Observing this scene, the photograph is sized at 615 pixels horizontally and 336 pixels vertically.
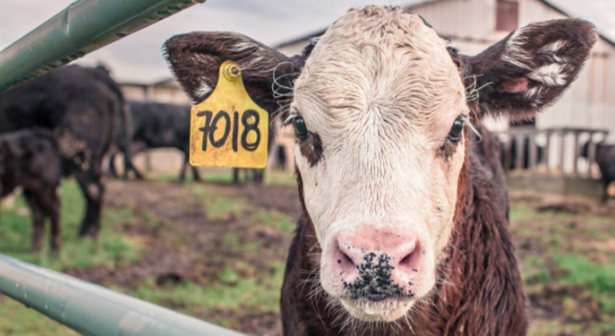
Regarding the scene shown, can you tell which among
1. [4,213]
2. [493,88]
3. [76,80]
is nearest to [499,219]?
[493,88]

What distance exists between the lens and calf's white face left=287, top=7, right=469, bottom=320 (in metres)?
1.29

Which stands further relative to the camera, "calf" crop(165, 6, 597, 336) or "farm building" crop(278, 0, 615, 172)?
"farm building" crop(278, 0, 615, 172)

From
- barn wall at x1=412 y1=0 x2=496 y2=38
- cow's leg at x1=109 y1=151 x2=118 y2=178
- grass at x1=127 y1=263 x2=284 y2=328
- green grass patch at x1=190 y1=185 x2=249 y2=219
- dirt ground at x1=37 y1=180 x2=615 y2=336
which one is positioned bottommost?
grass at x1=127 y1=263 x2=284 y2=328

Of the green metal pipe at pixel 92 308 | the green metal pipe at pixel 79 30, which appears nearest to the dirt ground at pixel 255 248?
the green metal pipe at pixel 92 308

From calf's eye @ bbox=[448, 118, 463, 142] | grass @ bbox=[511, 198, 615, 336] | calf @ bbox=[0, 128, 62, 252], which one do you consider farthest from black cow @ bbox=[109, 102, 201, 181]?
calf's eye @ bbox=[448, 118, 463, 142]

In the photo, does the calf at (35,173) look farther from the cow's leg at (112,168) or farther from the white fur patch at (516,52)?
the cow's leg at (112,168)

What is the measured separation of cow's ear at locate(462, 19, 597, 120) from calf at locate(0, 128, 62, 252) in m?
5.16

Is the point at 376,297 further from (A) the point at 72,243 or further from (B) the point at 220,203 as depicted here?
(B) the point at 220,203

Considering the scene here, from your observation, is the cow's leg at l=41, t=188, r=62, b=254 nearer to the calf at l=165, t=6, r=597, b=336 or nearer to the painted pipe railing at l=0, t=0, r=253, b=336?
the calf at l=165, t=6, r=597, b=336

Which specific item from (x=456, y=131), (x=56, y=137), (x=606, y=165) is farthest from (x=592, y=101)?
(x=456, y=131)

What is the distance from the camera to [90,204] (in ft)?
21.8

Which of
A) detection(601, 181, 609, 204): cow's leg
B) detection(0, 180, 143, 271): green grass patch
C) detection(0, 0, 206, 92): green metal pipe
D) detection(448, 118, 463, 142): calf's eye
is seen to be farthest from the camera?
detection(601, 181, 609, 204): cow's leg

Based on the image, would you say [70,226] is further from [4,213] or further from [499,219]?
[499,219]

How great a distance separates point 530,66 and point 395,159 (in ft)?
2.74
